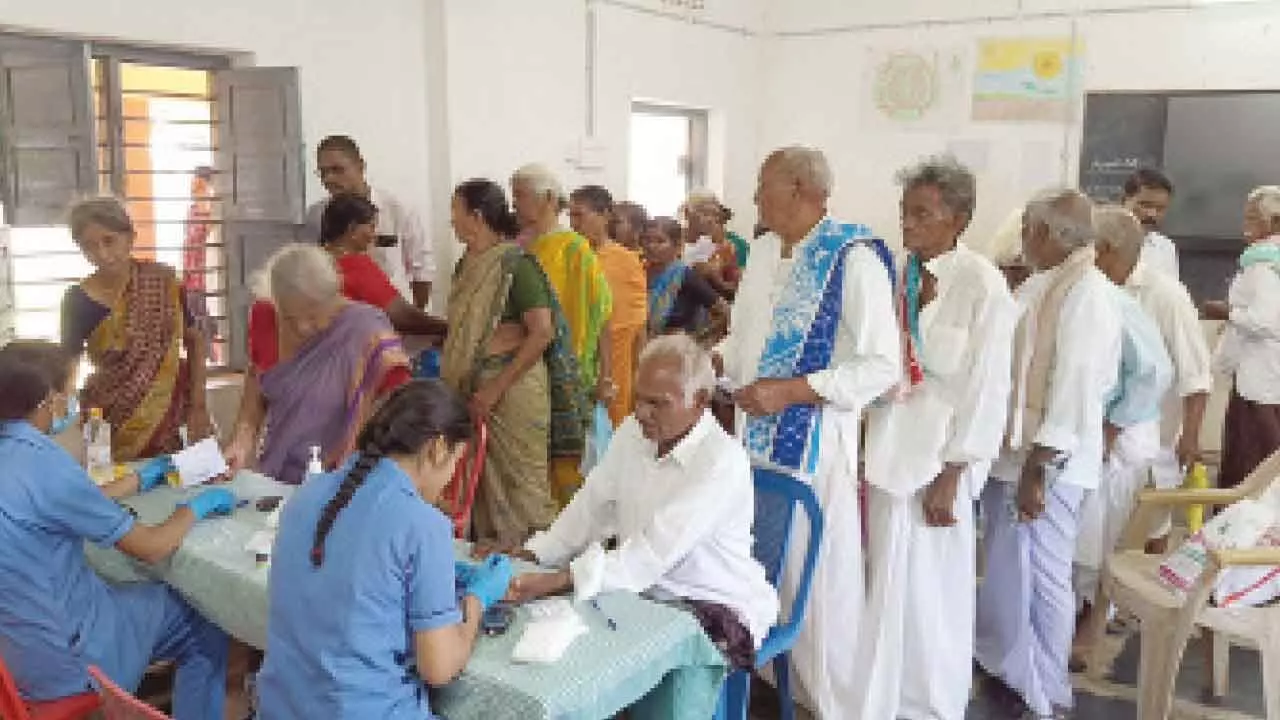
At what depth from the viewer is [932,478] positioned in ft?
8.53

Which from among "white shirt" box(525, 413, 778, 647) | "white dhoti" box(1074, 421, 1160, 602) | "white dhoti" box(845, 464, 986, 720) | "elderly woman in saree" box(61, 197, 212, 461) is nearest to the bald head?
"white dhoti" box(1074, 421, 1160, 602)

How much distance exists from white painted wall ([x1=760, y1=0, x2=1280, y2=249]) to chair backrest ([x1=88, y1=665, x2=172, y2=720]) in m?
6.34

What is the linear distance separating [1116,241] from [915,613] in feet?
4.46

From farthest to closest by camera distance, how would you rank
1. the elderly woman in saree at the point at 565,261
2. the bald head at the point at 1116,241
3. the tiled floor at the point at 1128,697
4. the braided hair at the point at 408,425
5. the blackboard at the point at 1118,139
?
the blackboard at the point at 1118,139 < the elderly woman in saree at the point at 565,261 < the bald head at the point at 1116,241 < the tiled floor at the point at 1128,697 < the braided hair at the point at 408,425

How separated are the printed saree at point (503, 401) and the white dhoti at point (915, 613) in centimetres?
118

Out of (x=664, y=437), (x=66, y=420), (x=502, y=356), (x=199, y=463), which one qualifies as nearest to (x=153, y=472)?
(x=199, y=463)

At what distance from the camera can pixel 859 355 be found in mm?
2408

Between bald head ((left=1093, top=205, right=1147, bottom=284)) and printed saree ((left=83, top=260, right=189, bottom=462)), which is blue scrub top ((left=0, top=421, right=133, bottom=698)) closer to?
printed saree ((left=83, top=260, right=189, bottom=462))

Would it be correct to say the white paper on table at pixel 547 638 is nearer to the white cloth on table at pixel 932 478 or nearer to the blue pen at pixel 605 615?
the blue pen at pixel 605 615

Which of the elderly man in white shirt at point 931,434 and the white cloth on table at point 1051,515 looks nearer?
the elderly man in white shirt at point 931,434

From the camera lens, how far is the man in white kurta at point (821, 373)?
2.40m

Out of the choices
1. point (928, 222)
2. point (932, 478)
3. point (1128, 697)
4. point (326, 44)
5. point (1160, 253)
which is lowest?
point (1128, 697)

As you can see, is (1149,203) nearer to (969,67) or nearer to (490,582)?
(969,67)

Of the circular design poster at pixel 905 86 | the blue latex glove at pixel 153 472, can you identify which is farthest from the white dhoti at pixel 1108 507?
the circular design poster at pixel 905 86
